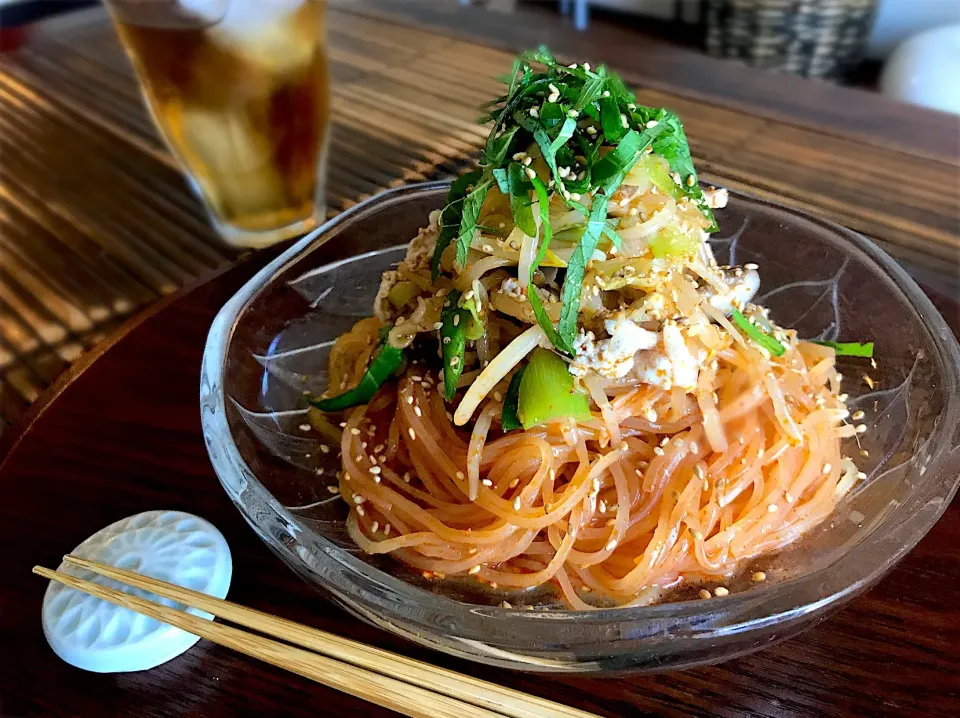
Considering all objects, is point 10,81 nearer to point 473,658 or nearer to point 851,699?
point 473,658

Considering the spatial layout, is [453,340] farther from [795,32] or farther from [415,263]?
[795,32]

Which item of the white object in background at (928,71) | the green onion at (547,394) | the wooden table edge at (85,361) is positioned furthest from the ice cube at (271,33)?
the white object in background at (928,71)

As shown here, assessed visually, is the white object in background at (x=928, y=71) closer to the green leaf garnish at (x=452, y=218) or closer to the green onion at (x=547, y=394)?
the green leaf garnish at (x=452, y=218)

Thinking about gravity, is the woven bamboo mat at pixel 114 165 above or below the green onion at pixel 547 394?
below

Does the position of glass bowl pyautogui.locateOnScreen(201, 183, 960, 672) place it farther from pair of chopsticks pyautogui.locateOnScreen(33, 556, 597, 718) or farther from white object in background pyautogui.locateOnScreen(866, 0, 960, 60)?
white object in background pyautogui.locateOnScreen(866, 0, 960, 60)

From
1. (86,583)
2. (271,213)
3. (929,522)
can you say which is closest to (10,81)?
(271,213)

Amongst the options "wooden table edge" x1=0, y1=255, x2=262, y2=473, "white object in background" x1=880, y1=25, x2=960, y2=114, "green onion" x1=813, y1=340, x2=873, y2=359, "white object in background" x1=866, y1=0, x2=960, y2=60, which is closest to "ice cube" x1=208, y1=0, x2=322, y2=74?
"wooden table edge" x1=0, y1=255, x2=262, y2=473
